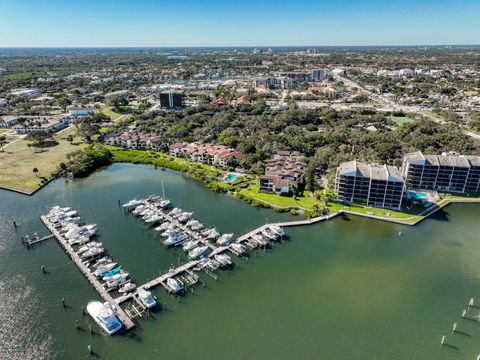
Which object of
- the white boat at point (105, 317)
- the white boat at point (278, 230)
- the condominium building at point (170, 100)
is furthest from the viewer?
the condominium building at point (170, 100)

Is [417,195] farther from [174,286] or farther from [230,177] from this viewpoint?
[174,286]

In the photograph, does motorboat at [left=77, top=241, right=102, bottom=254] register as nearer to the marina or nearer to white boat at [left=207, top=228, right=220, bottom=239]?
the marina

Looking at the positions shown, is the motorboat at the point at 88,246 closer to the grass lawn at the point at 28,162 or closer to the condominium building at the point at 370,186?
the grass lawn at the point at 28,162

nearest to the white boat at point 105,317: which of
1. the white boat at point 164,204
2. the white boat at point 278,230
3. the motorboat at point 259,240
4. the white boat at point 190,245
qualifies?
the white boat at point 190,245

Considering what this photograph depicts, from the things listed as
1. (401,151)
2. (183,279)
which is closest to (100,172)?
(183,279)

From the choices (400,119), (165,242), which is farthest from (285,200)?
(400,119)

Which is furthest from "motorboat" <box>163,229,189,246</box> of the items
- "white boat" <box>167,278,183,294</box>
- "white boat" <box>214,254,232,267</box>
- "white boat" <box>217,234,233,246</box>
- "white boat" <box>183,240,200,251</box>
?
"white boat" <box>167,278,183,294</box>
